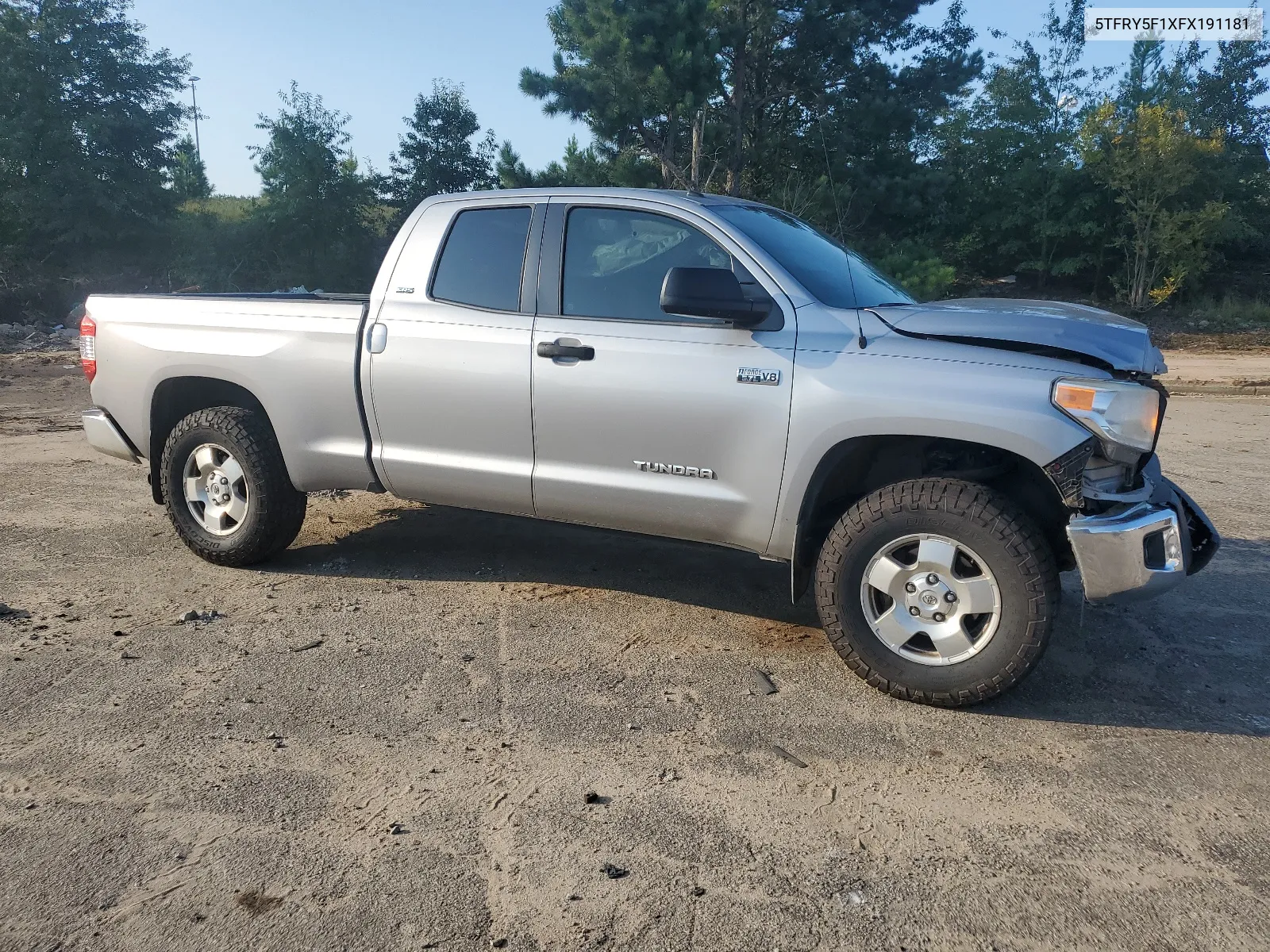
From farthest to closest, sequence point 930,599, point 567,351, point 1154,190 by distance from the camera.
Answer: point 1154,190, point 567,351, point 930,599

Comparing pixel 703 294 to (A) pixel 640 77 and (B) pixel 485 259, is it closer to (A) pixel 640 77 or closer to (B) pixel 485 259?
(B) pixel 485 259

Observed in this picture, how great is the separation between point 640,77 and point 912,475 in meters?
19.8

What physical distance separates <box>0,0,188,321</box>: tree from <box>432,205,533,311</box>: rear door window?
82.1 ft

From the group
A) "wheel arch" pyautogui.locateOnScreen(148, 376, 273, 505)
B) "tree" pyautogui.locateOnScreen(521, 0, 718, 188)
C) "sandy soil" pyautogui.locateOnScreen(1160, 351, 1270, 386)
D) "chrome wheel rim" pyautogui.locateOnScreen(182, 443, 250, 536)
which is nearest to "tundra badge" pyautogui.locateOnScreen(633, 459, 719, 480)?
"chrome wheel rim" pyautogui.locateOnScreen(182, 443, 250, 536)

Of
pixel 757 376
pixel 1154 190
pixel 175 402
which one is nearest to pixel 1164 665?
pixel 757 376

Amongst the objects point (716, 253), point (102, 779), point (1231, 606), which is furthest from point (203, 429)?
point (1231, 606)

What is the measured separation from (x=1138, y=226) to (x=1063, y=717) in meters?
25.1

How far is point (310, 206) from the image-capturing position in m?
29.3

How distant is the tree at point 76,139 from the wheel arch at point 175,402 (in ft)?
77.5

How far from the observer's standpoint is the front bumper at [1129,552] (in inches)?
134

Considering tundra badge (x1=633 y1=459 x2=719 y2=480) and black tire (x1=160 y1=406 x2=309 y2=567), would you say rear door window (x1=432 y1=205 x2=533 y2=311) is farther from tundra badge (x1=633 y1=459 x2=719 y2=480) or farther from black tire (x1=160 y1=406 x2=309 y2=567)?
black tire (x1=160 y1=406 x2=309 y2=567)

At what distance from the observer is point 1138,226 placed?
24.8 m

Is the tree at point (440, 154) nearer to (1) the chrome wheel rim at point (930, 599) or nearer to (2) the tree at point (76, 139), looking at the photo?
(2) the tree at point (76, 139)

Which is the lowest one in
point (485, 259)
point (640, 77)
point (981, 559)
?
point (981, 559)
